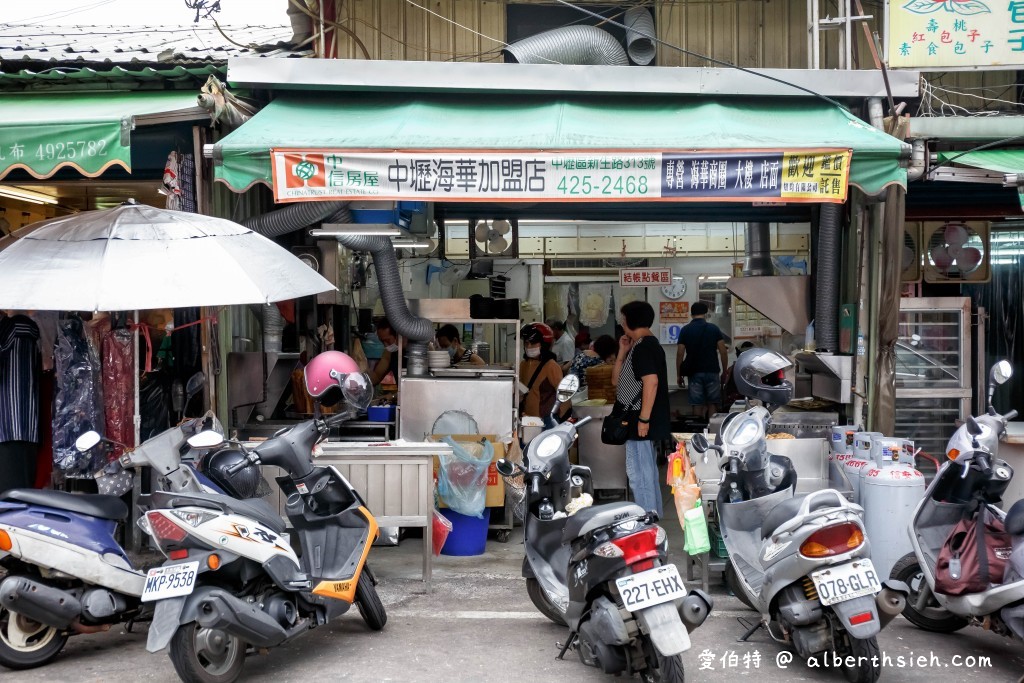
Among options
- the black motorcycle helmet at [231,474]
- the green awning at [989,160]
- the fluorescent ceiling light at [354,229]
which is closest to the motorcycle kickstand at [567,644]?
the black motorcycle helmet at [231,474]

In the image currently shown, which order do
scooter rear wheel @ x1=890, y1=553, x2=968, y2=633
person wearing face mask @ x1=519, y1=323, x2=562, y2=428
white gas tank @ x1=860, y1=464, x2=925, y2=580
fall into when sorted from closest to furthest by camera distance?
scooter rear wheel @ x1=890, y1=553, x2=968, y2=633 → white gas tank @ x1=860, y1=464, x2=925, y2=580 → person wearing face mask @ x1=519, y1=323, x2=562, y2=428

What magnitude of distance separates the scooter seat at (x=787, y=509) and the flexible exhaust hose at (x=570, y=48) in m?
4.66

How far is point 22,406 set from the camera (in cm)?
661

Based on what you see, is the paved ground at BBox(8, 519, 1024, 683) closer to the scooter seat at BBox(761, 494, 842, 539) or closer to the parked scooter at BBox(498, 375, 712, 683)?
the parked scooter at BBox(498, 375, 712, 683)

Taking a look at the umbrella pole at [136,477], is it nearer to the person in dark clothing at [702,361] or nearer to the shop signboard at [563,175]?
the shop signboard at [563,175]

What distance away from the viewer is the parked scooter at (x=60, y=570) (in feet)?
15.9

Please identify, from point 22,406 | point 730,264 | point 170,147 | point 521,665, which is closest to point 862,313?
point 521,665

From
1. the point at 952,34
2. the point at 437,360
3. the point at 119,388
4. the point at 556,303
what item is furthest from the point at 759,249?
the point at 119,388

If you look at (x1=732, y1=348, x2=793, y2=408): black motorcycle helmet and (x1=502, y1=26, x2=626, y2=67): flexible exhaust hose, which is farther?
(x1=502, y1=26, x2=626, y2=67): flexible exhaust hose

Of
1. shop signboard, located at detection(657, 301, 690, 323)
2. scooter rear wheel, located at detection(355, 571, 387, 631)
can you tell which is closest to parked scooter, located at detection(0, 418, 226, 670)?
scooter rear wheel, located at detection(355, 571, 387, 631)

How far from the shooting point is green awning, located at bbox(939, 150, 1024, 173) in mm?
7031

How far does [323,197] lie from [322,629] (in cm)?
288

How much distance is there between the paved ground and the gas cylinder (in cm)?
102

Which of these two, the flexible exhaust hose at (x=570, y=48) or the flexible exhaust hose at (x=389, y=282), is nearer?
the flexible exhaust hose at (x=389, y=282)
